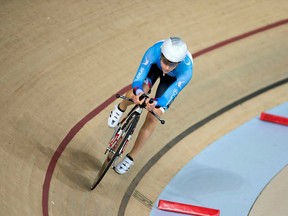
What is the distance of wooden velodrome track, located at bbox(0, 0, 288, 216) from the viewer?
5.59 meters

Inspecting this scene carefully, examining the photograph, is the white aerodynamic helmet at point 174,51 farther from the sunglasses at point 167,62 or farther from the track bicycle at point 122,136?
the track bicycle at point 122,136

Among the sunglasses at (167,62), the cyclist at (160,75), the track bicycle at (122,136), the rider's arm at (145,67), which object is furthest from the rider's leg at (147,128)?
the sunglasses at (167,62)

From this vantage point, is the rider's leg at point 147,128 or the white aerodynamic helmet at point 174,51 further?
the rider's leg at point 147,128

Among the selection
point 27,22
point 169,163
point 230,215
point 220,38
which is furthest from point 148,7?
point 230,215

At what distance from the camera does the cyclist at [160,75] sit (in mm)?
5086

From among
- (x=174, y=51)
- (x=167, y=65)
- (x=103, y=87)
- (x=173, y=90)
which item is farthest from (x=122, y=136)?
(x=103, y=87)

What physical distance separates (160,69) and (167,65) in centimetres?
36

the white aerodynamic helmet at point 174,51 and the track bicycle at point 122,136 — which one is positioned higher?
the white aerodynamic helmet at point 174,51

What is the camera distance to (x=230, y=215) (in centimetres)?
577

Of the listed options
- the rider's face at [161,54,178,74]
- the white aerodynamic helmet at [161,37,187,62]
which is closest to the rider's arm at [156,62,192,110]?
the rider's face at [161,54,178,74]

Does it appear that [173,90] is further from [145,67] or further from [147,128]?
[147,128]

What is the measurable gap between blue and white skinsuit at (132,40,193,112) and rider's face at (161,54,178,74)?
16 centimetres

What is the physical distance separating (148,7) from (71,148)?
8.19ft

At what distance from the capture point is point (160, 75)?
5594mm
